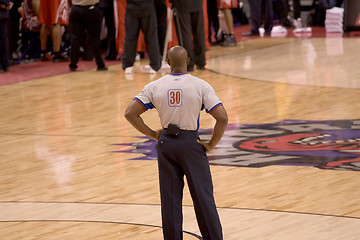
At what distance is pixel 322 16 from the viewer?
17750 millimetres

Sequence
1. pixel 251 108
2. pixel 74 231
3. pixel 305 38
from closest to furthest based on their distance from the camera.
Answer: pixel 74 231 < pixel 251 108 < pixel 305 38

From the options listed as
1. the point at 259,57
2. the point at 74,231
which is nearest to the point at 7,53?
the point at 259,57

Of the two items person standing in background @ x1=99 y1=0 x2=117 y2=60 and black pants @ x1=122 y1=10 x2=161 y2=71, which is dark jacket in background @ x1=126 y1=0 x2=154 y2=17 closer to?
black pants @ x1=122 y1=10 x2=161 y2=71

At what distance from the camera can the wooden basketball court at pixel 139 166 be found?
15.8 ft

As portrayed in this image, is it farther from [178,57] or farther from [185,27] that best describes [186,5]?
[178,57]

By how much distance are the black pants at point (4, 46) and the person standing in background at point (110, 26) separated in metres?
1.81

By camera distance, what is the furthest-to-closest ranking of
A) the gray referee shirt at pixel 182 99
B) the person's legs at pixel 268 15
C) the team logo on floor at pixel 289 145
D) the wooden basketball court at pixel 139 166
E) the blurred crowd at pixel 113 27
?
the person's legs at pixel 268 15
the blurred crowd at pixel 113 27
the team logo on floor at pixel 289 145
the wooden basketball court at pixel 139 166
the gray referee shirt at pixel 182 99

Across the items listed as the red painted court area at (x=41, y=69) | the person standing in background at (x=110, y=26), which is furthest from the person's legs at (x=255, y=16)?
the person standing in background at (x=110, y=26)

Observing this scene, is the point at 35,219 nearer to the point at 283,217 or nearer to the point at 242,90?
the point at 283,217

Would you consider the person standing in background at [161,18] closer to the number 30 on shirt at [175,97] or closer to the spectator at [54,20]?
the spectator at [54,20]

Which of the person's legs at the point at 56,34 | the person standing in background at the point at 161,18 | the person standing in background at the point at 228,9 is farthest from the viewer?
the person standing in background at the point at 228,9

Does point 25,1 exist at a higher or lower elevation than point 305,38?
higher

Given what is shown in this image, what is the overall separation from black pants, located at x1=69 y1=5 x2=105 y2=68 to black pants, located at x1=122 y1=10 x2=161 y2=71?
1.96 feet

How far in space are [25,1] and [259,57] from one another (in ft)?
12.7
